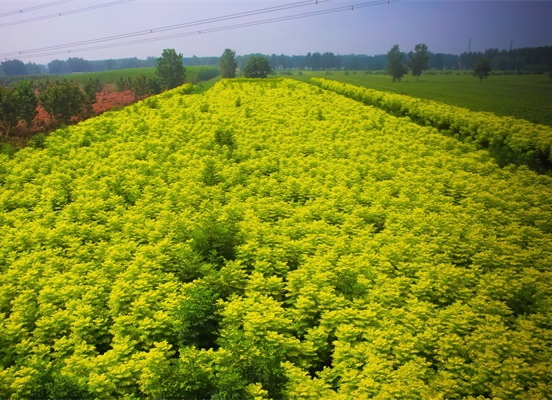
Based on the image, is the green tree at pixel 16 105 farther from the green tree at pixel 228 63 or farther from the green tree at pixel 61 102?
the green tree at pixel 228 63

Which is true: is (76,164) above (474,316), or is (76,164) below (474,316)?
above

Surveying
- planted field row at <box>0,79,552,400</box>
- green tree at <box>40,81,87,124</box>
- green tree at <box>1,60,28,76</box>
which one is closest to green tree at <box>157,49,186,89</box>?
green tree at <box>40,81,87,124</box>

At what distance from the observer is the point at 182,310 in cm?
666

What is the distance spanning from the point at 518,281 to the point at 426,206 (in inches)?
159

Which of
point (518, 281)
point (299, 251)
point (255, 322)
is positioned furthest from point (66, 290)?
point (518, 281)

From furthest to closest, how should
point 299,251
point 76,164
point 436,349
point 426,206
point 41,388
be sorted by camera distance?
point 76,164 < point 426,206 < point 299,251 < point 436,349 < point 41,388

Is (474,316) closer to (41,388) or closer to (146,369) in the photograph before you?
(146,369)

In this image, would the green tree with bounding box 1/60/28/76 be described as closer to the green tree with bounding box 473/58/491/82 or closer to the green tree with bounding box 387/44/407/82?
the green tree with bounding box 387/44/407/82

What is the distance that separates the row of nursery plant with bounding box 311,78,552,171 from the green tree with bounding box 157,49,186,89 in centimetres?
7370

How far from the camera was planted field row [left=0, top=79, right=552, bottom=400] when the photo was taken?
5.42 metres

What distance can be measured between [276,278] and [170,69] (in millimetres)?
92934

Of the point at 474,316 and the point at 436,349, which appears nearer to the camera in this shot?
the point at 436,349

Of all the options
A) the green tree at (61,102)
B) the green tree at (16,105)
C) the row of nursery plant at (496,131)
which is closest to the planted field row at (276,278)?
the row of nursery plant at (496,131)

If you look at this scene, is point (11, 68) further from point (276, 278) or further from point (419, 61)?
point (276, 278)
